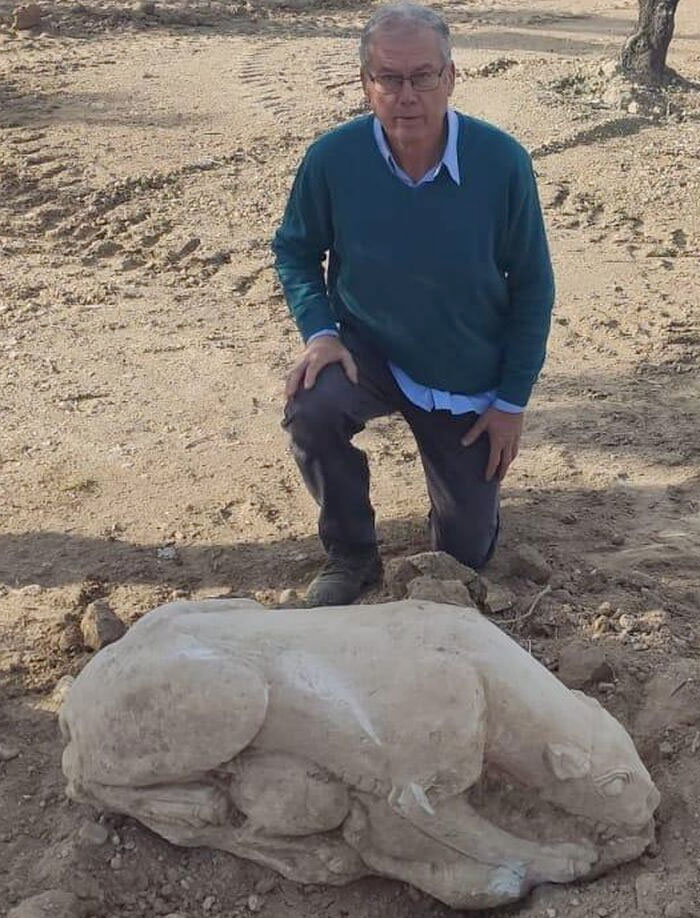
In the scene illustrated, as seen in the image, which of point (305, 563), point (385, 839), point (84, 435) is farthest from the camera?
point (84, 435)

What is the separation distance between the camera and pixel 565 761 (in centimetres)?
269

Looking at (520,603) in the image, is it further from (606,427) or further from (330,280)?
(606,427)

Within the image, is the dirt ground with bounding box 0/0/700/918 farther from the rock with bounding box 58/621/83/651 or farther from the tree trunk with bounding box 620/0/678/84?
the tree trunk with bounding box 620/0/678/84

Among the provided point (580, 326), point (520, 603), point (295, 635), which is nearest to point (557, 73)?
point (580, 326)

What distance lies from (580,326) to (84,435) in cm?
249

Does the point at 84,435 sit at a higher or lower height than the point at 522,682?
lower

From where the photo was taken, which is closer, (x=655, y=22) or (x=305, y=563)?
(x=305, y=563)

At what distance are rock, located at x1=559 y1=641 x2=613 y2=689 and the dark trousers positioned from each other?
2.31 feet

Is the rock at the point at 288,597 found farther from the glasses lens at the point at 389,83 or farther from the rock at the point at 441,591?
the glasses lens at the point at 389,83

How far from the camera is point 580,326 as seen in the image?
19.9 feet

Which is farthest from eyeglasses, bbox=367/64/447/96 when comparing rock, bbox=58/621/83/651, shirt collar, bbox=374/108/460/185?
rock, bbox=58/621/83/651

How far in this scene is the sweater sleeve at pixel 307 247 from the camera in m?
3.74

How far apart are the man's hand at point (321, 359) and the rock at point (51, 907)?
1.68 metres

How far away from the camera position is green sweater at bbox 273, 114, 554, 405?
358 cm
